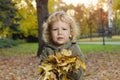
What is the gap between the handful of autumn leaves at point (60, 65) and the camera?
2.74 meters

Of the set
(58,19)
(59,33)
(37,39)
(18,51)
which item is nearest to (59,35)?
(59,33)

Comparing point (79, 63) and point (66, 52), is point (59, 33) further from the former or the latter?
point (79, 63)

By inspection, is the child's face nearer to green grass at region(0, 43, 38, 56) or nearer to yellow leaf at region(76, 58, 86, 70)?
yellow leaf at region(76, 58, 86, 70)

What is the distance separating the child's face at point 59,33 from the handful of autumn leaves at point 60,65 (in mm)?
143

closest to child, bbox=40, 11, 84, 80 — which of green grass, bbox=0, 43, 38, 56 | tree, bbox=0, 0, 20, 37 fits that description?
green grass, bbox=0, 43, 38, 56

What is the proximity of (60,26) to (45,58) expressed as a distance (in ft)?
1.00

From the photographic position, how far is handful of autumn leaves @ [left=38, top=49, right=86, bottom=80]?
274 centimetres

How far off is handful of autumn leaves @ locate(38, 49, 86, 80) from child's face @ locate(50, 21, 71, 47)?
0.14m

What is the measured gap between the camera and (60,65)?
2.76 m

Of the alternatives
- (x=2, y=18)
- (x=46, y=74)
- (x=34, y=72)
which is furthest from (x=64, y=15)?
(x=2, y=18)

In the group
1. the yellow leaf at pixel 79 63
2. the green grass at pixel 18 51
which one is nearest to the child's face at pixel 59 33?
the yellow leaf at pixel 79 63

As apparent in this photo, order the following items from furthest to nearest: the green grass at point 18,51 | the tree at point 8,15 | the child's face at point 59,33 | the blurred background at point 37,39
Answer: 1. the tree at point 8,15
2. the green grass at point 18,51
3. the blurred background at point 37,39
4. the child's face at point 59,33

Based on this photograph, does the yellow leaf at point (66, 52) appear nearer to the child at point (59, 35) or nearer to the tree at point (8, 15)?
the child at point (59, 35)

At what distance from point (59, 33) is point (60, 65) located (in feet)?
1.00
